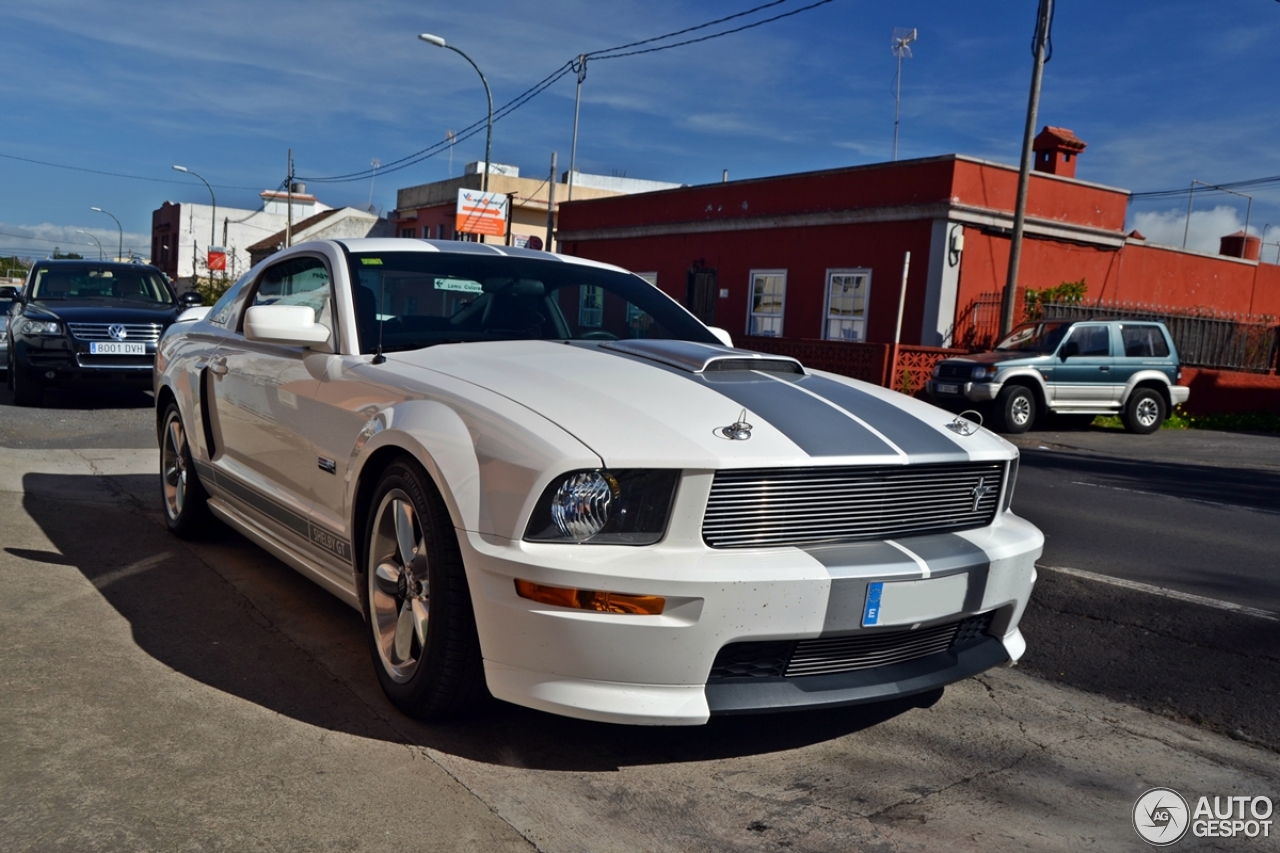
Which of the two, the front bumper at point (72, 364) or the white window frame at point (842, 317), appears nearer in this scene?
the front bumper at point (72, 364)

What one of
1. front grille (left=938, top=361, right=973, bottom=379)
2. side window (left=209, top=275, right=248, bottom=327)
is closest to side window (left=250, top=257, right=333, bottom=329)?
side window (left=209, top=275, right=248, bottom=327)

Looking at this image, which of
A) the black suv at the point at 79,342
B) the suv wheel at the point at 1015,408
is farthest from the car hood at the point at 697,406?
the suv wheel at the point at 1015,408

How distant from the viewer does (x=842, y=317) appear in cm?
2233

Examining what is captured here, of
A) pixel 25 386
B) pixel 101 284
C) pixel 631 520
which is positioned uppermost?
pixel 101 284

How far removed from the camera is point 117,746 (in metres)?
3.06

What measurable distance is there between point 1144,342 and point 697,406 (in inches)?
611

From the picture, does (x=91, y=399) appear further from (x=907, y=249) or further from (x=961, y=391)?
(x=907, y=249)

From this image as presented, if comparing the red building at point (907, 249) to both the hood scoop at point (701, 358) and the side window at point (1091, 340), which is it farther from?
the hood scoop at point (701, 358)

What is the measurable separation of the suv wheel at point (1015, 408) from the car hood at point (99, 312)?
10.7m

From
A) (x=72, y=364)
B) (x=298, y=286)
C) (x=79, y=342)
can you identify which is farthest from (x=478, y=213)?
(x=298, y=286)

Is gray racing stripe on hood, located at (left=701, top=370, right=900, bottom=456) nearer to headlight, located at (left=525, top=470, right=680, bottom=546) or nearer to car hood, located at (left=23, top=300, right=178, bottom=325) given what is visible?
headlight, located at (left=525, top=470, right=680, bottom=546)

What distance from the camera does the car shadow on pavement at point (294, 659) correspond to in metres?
3.21

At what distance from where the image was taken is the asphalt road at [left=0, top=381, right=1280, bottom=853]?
2688mm

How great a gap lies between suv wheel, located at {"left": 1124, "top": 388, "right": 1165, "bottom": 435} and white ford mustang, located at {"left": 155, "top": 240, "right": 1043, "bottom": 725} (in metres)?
14.3
